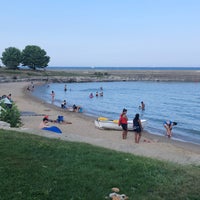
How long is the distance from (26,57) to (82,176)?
10581 centimetres

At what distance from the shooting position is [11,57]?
105 meters

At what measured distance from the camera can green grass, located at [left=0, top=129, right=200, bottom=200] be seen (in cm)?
641

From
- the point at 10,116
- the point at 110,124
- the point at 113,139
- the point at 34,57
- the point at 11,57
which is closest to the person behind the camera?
the point at 10,116

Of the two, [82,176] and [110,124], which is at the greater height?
[82,176]

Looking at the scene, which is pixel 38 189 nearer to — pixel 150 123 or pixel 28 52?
pixel 150 123

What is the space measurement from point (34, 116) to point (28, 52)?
8363 centimetres

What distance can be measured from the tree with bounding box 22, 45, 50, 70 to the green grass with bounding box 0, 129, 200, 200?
102266 millimetres

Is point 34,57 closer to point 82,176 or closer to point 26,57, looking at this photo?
point 26,57

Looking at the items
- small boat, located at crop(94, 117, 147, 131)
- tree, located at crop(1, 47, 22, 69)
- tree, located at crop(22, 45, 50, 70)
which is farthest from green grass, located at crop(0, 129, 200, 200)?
tree, located at crop(22, 45, 50, 70)

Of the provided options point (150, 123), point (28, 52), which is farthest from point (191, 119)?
point (28, 52)

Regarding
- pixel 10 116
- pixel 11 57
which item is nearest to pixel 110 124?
pixel 10 116

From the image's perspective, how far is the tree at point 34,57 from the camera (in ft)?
358

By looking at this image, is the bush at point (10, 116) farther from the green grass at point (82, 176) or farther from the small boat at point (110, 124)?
the green grass at point (82, 176)

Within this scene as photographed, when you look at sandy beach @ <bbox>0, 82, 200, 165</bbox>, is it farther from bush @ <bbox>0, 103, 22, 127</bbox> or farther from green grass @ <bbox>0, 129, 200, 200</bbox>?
green grass @ <bbox>0, 129, 200, 200</bbox>
